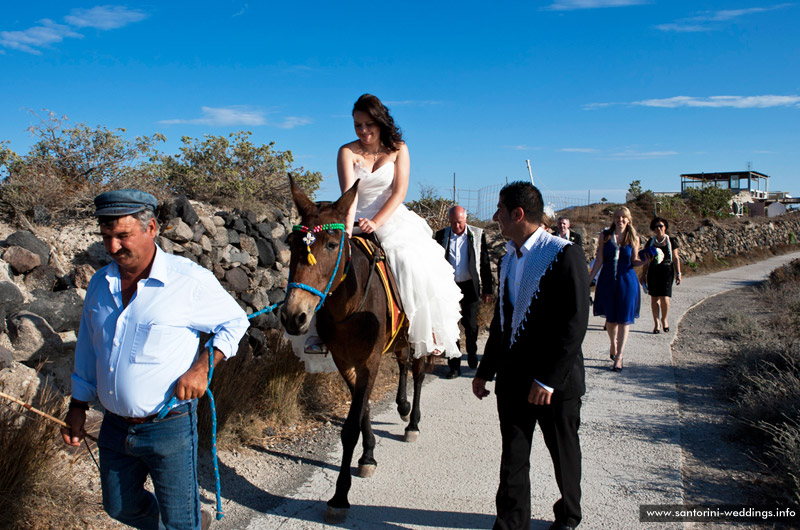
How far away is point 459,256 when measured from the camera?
25.7 feet

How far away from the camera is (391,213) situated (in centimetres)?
481

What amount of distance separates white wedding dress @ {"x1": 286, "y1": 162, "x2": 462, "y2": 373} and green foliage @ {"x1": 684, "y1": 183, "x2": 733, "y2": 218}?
1231 inches

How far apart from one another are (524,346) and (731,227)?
2998 cm

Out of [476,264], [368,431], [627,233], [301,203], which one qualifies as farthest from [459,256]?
[301,203]

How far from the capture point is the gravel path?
150 inches

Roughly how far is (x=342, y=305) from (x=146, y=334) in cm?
186

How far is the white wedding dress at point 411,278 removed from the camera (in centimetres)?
485

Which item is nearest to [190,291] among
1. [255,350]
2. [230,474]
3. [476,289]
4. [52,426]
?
[52,426]

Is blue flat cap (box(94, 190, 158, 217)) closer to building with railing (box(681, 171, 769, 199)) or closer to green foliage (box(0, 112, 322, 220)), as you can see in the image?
green foliage (box(0, 112, 322, 220))

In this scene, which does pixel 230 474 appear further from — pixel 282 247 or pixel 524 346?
pixel 282 247

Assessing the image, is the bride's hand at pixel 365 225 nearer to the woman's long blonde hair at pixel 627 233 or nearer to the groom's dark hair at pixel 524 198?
the groom's dark hair at pixel 524 198

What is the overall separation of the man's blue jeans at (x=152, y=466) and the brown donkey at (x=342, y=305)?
38.9 inches

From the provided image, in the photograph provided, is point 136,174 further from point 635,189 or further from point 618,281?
point 635,189

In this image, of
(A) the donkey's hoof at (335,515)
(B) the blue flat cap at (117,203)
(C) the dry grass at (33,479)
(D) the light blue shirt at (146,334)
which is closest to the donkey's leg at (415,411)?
(A) the donkey's hoof at (335,515)
